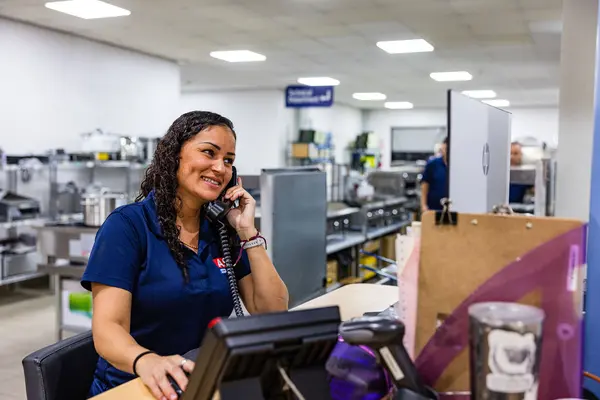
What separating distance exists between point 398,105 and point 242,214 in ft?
49.9

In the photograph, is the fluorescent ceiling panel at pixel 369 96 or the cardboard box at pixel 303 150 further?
the fluorescent ceiling panel at pixel 369 96

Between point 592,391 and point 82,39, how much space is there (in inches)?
305

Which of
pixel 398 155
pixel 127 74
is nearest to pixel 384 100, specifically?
pixel 398 155

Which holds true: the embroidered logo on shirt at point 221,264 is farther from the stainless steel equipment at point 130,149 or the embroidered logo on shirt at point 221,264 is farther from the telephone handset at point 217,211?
the stainless steel equipment at point 130,149

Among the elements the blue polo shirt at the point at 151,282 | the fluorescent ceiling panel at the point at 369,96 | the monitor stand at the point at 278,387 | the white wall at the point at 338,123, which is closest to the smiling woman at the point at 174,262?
the blue polo shirt at the point at 151,282

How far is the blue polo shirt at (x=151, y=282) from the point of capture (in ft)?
5.79

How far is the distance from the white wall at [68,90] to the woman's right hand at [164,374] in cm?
609

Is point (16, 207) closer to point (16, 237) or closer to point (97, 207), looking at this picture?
point (16, 237)

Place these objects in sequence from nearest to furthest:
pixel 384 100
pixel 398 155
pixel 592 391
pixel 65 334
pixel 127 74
A: 1. pixel 592 391
2. pixel 65 334
3. pixel 127 74
4. pixel 384 100
5. pixel 398 155

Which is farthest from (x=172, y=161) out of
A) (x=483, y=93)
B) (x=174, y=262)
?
(x=483, y=93)

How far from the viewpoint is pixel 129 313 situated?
5.82 ft

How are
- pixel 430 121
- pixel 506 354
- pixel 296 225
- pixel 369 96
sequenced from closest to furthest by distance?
pixel 506 354, pixel 296 225, pixel 369 96, pixel 430 121

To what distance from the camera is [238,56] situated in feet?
30.4

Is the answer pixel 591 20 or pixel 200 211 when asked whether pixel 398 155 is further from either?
pixel 200 211
